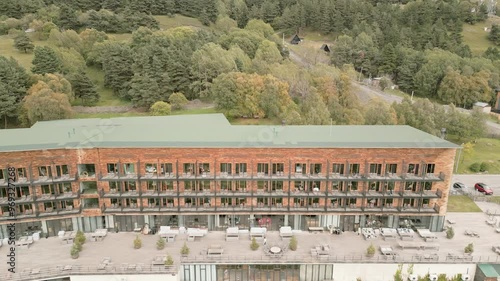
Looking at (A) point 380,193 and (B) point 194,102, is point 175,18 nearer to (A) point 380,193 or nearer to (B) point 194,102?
(B) point 194,102

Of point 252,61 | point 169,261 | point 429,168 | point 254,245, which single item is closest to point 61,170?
point 169,261

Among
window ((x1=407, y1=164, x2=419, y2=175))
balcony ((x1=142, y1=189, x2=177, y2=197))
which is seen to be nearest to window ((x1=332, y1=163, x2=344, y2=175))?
window ((x1=407, y1=164, x2=419, y2=175))

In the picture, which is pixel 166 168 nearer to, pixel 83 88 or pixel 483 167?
pixel 83 88

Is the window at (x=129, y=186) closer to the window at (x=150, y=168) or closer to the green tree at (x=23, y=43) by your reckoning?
the window at (x=150, y=168)

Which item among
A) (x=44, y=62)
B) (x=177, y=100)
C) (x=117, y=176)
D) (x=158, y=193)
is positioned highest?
(x=44, y=62)

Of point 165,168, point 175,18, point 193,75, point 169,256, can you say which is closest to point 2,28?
point 175,18

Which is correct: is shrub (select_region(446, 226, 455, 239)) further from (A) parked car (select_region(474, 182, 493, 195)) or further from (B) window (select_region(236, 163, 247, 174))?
(B) window (select_region(236, 163, 247, 174))

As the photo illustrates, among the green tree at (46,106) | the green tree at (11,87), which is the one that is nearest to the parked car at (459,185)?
the green tree at (46,106)
